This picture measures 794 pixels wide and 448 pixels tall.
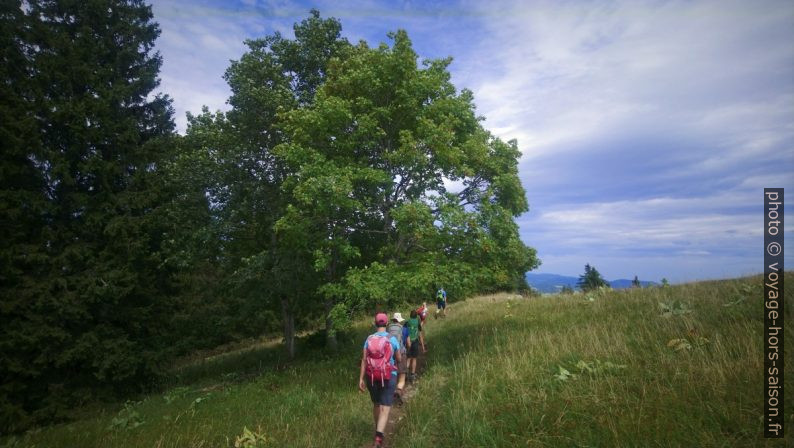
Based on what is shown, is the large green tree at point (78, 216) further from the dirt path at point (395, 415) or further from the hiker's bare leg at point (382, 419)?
the hiker's bare leg at point (382, 419)

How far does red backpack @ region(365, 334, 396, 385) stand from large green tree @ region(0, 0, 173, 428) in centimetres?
1325

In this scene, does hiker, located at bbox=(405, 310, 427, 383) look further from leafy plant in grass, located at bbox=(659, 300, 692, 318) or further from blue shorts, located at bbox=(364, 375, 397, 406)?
leafy plant in grass, located at bbox=(659, 300, 692, 318)

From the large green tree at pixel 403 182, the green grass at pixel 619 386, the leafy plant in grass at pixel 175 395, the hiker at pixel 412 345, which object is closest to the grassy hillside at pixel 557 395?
the green grass at pixel 619 386

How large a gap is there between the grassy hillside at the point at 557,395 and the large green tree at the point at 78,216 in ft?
14.7

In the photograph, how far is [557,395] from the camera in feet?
18.5

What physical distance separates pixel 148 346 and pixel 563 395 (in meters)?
17.4

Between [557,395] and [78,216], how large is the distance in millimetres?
19227

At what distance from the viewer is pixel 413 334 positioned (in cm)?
1076

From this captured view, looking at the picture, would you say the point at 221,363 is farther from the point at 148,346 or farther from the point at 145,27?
the point at 145,27

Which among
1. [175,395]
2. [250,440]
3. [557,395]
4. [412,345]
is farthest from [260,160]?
[557,395]

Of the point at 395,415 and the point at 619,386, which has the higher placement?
the point at 619,386

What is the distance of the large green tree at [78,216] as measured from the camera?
1339 centimetres

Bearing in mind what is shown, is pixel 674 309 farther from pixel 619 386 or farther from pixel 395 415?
pixel 395 415

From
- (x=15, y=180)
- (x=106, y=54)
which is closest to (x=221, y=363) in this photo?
(x=15, y=180)
